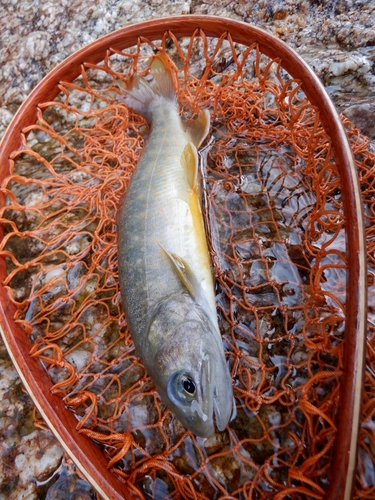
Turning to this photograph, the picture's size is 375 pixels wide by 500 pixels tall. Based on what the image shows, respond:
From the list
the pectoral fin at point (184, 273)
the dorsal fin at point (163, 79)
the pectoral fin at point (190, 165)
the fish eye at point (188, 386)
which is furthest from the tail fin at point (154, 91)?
the fish eye at point (188, 386)

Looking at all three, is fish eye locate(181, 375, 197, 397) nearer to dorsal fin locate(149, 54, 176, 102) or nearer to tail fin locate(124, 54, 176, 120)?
tail fin locate(124, 54, 176, 120)

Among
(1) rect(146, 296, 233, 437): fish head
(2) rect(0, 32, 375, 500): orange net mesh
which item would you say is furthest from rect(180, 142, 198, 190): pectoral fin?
(1) rect(146, 296, 233, 437): fish head

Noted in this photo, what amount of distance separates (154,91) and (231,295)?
1845 mm

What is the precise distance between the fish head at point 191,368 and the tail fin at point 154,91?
1821mm

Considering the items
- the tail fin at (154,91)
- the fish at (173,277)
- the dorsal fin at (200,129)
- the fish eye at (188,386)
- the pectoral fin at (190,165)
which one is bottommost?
the fish eye at (188,386)


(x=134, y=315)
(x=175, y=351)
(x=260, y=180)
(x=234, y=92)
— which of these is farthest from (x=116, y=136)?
(x=175, y=351)

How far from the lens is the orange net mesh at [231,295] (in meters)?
1.88

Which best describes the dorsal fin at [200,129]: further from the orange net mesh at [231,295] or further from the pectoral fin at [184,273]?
the pectoral fin at [184,273]

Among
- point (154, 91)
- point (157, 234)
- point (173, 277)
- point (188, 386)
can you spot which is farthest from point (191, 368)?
point (154, 91)

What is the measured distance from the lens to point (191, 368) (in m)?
1.74

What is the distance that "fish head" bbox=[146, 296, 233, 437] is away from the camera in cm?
168

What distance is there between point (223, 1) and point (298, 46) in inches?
49.0

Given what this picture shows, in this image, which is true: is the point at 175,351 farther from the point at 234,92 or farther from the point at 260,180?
the point at 234,92

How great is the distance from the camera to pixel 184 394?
1698mm
